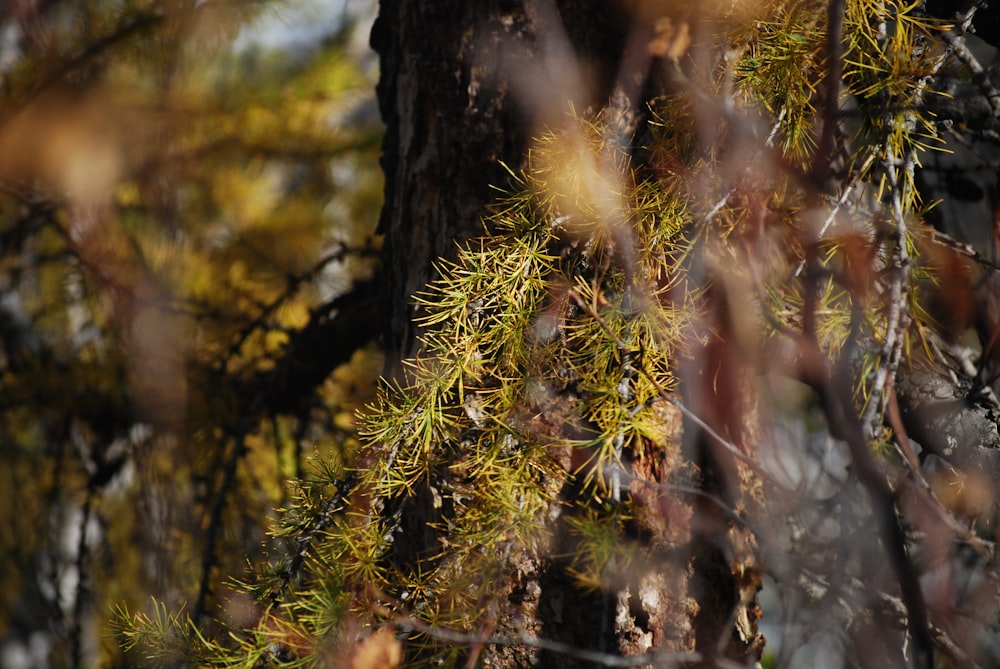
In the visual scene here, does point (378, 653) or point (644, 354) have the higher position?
point (644, 354)

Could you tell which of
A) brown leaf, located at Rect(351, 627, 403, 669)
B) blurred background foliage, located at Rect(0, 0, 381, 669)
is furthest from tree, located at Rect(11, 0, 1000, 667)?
blurred background foliage, located at Rect(0, 0, 381, 669)

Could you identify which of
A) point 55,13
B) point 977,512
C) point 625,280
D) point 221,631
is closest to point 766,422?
point 977,512

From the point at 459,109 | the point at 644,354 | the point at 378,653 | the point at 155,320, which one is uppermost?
the point at 459,109

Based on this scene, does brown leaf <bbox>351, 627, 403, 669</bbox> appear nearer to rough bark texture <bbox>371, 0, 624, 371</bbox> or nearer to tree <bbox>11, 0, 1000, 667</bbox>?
tree <bbox>11, 0, 1000, 667</bbox>

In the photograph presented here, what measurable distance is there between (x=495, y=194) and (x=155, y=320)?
80 cm

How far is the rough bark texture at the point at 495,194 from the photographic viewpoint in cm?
69

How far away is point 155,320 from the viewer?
51.9 inches

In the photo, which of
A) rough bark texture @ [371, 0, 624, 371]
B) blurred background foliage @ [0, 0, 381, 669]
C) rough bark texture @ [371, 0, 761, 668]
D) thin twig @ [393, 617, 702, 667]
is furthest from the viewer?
blurred background foliage @ [0, 0, 381, 669]

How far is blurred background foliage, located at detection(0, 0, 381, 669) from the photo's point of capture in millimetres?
1232

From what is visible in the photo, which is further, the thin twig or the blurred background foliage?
the blurred background foliage

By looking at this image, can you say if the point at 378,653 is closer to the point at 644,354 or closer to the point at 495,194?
the point at 644,354

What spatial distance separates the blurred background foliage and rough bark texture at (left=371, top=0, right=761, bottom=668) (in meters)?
0.25

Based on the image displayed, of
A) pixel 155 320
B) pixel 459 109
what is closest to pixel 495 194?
pixel 459 109

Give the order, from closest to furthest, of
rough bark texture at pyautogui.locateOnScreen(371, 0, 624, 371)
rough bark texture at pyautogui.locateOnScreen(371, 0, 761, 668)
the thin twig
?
the thin twig → rough bark texture at pyautogui.locateOnScreen(371, 0, 761, 668) → rough bark texture at pyautogui.locateOnScreen(371, 0, 624, 371)
